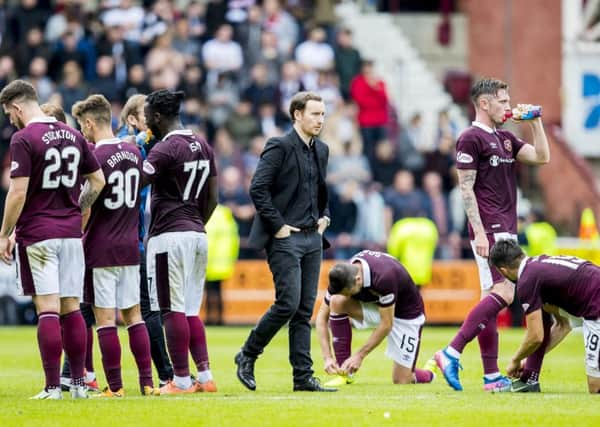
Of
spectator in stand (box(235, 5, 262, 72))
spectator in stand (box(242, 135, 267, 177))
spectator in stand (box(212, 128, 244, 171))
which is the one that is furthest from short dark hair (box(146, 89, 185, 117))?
spectator in stand (box(235, 5, 262, 72))

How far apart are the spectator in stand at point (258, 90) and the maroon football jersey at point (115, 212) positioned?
1474cm

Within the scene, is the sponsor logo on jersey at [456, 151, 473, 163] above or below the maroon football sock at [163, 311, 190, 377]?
above

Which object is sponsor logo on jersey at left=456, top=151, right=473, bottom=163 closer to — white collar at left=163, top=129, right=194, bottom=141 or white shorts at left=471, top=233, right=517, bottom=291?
white shorts at left=471, top=233, right=517, bottom=291

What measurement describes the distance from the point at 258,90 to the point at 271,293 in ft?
13.8

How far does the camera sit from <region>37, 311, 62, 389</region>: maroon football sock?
39.8ft

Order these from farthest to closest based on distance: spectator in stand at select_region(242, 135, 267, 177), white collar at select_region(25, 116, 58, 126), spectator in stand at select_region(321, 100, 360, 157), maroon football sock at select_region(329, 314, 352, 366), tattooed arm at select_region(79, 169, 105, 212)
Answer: spectator in stand at select_region(321, 100, 360, 157), spectator in stand at select_region(242, 135, 267, 177), maroon football sock at select_region(329, 314, 352, 366), tattooed arm at select_region(79, 169, 105, 212), white collar at select_region(25, 116, 58, 126)

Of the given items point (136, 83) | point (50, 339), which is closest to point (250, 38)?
point (136, 83)

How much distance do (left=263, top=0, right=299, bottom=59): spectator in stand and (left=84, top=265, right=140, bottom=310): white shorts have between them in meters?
16.2

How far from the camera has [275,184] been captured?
13484 mm

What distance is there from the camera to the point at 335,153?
89.8ft

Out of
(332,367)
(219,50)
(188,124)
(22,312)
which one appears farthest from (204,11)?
(332,367)

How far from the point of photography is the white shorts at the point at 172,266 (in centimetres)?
1314

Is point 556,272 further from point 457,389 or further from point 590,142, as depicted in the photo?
point 590,142

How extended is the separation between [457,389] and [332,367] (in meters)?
1.33
